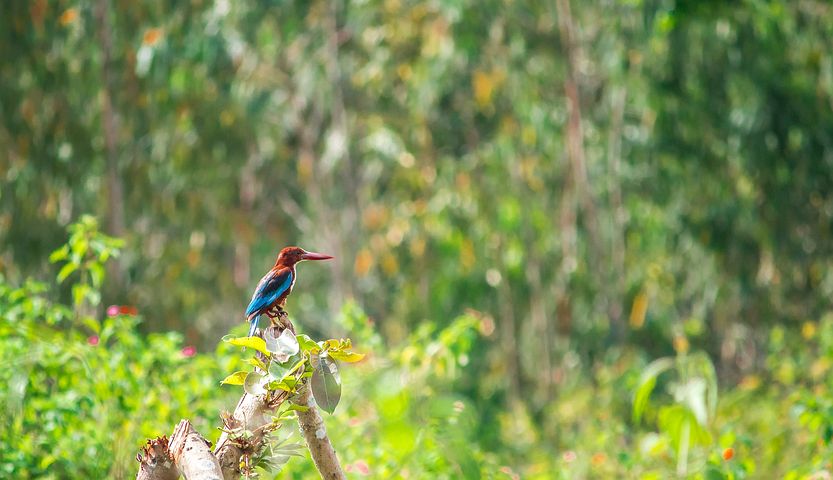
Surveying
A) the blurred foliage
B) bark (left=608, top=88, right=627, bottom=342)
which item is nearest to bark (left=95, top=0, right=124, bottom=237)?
the blurred foliage

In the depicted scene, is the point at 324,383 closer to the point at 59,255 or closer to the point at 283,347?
the point at 283,347

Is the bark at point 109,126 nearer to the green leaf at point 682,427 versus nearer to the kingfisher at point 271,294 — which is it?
the green leaf at point 682,427

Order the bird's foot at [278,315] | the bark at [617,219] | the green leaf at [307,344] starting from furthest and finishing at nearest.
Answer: the bark at [617,219] → the bird's foot at [278,315] → the green leaf at [307,344]

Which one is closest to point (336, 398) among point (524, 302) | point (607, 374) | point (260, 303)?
point (260, 303)

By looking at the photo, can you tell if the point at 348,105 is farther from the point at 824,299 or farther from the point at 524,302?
the point at 824,299

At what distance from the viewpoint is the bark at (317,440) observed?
307 cm

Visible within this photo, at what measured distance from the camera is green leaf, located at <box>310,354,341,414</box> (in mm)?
3023

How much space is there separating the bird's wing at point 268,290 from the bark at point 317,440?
34 cm

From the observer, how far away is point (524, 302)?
1611 cm

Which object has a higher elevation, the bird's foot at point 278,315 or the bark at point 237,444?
the bird's foot at point 278,315

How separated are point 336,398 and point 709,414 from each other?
8.94ft

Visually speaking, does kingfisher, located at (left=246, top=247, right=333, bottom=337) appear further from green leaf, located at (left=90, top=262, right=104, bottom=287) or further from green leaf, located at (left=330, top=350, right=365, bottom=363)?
green leaf, located at (left=90, top=262, right=104, bottom=287)

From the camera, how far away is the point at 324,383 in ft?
9.91

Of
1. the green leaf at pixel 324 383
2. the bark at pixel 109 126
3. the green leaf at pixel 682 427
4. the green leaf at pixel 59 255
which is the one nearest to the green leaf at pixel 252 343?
the green leaf at pixel 324 383
